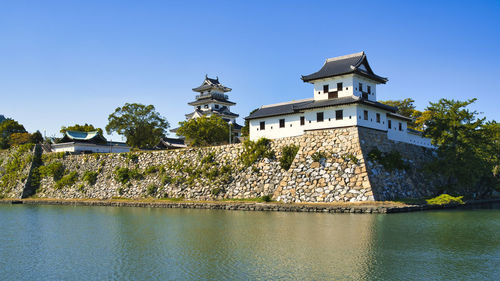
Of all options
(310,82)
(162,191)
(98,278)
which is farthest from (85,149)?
(98,278)

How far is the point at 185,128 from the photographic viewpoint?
5212 centimetres

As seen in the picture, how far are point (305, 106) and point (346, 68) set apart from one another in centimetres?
468

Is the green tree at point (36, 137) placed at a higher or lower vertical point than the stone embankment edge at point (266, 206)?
higher

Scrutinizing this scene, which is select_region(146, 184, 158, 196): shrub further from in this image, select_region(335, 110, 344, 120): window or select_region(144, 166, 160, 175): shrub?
select_region(335, 110, 344, 120): window

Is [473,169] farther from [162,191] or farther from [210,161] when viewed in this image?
[162,191]

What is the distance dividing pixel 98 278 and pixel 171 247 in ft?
15.9

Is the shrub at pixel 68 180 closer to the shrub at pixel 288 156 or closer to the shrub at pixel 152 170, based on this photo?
the shrub at pixel 152 170

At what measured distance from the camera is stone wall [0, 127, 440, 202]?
32.3 metres

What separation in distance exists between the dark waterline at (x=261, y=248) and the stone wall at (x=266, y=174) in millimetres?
4989

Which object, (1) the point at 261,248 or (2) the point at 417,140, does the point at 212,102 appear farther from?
(1) the point at 261,248

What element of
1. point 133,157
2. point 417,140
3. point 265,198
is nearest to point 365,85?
point 417,140

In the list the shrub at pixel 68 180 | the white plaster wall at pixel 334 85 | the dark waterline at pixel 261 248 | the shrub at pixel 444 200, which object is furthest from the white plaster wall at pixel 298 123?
the shrub at pixel 68 180

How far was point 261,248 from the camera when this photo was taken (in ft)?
58.4

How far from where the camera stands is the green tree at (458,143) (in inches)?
1398
